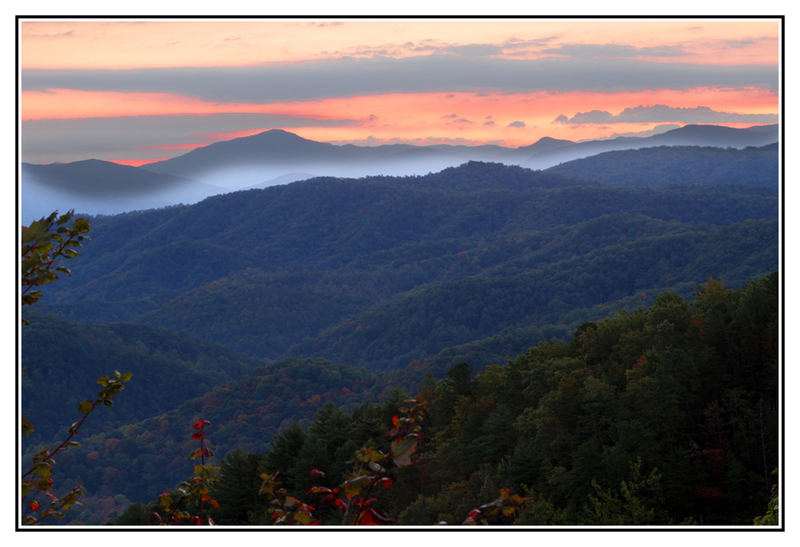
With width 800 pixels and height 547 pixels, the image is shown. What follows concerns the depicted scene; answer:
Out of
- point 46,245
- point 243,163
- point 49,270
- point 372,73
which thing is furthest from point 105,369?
point 46,245

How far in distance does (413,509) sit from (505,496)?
18779mm

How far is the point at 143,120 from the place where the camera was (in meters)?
36.9

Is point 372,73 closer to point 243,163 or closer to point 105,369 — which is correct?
point 105,369

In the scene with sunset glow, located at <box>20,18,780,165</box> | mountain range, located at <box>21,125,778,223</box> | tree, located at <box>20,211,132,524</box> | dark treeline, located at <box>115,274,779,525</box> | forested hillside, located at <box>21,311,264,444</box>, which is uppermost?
mountain range, located at <box>21,125,778,223</box>

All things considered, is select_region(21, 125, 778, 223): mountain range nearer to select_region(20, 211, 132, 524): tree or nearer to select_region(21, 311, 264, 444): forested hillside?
select_region(21, 311, 264, 444): forested hillside

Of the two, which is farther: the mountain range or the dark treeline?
the mountain range

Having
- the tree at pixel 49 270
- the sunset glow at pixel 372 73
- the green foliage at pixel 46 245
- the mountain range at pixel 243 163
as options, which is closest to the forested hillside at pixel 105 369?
the mountain range at pixel 243 163

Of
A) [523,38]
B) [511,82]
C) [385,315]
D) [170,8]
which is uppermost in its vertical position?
[511,82]

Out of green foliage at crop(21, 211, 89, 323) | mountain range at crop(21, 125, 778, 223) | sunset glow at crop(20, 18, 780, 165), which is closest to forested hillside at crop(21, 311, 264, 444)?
mountain range at crop(21, 125, 778, 223)

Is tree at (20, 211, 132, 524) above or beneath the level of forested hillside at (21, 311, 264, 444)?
above

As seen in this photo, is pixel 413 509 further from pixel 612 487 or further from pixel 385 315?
pixel 385 315

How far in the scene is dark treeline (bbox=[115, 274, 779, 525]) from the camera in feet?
73.7

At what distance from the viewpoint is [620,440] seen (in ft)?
81.3

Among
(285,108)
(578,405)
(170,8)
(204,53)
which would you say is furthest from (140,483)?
(170,8)
